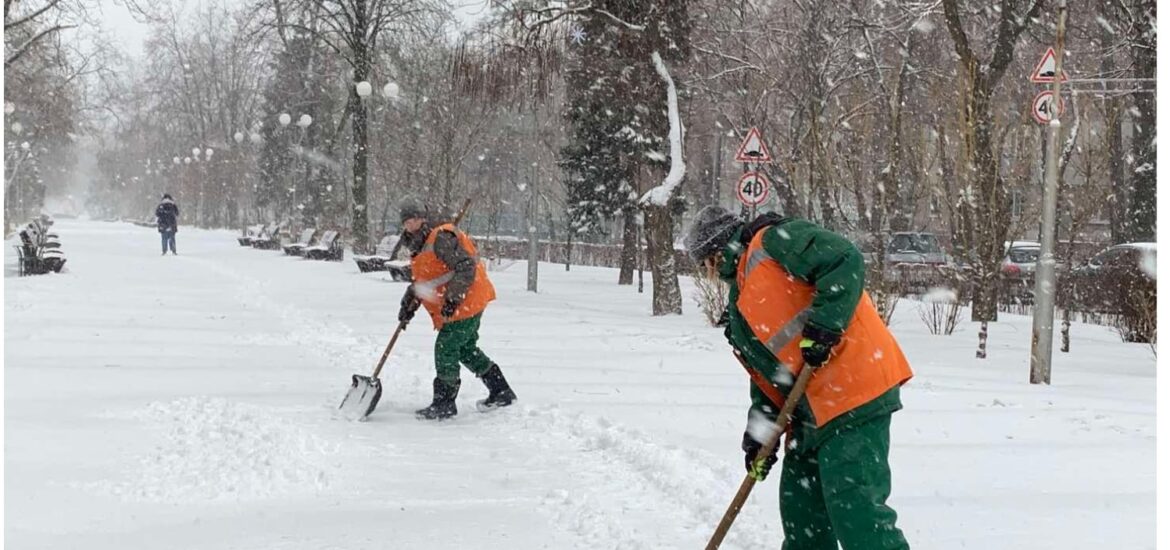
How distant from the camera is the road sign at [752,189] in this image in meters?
12.0

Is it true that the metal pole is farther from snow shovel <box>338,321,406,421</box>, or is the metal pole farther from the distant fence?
the distant fence

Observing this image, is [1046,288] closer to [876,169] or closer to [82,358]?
[82,358]

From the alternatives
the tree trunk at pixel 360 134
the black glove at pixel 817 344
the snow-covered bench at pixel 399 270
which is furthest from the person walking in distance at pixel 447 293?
the tree trunk at pixel 360 134

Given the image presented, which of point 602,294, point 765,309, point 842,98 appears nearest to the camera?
point 765,309

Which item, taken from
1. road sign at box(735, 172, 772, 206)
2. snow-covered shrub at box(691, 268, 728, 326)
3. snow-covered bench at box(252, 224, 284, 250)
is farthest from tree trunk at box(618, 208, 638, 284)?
snow-covered bench at box(252, 224, 284, 250)

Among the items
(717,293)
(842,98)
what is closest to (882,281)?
(717,293)

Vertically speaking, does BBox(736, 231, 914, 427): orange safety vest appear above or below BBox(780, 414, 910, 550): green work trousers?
above

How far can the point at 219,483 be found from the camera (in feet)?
16.7

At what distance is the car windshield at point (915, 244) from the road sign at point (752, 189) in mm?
12675

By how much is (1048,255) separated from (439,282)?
516 centimetres

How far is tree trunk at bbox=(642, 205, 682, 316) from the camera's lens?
45.3 ft

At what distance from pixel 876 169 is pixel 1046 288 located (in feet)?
44.6

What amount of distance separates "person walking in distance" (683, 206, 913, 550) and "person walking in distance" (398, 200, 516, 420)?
355cm

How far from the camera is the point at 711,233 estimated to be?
3414 millimetres
